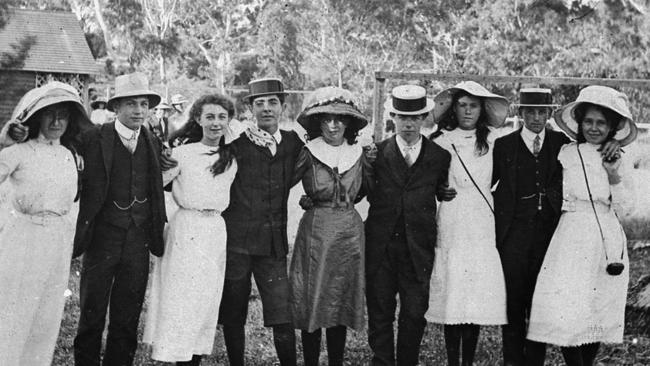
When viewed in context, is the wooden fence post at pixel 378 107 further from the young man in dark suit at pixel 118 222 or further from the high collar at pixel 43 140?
the high collar at pixel 43 140

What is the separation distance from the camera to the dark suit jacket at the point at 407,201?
533cm

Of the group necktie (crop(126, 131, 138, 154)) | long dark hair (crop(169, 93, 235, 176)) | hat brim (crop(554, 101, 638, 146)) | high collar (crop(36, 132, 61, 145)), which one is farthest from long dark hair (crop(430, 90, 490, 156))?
high collar (crop(36, 132, 61, 145))

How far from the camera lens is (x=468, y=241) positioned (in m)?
5.34

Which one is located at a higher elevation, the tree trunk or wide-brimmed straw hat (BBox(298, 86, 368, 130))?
the tree trunk

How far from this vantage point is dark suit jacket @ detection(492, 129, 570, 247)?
210 inches

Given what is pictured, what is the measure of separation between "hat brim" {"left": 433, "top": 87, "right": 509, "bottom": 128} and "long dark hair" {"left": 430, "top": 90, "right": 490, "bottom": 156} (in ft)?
0.06

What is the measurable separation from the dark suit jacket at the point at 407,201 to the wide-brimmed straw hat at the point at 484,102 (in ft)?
1.03

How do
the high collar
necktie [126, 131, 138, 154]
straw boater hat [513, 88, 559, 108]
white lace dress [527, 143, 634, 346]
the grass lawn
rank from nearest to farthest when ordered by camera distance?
1. the high collar
2. necktie [126, 131, 138, 154]
3. white lace dress [527, 143, 634, 346]
4. straw boater hat [513, 88, 559, 108]
5. the grass lawn

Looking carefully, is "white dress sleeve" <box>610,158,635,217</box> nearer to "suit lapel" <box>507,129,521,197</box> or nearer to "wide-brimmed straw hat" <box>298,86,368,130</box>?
"suit lapel" <box>507,129,521,197</box>

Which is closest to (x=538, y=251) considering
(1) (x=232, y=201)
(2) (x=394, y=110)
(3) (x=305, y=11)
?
(2) (x=394, y=110)

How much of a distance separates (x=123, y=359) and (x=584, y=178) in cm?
308

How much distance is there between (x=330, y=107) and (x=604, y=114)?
1.74 m

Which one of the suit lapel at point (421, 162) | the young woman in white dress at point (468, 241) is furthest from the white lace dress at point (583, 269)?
the suit lapel at point (421, 162)

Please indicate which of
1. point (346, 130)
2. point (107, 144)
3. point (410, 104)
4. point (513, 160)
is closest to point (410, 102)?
point (410, 104)
